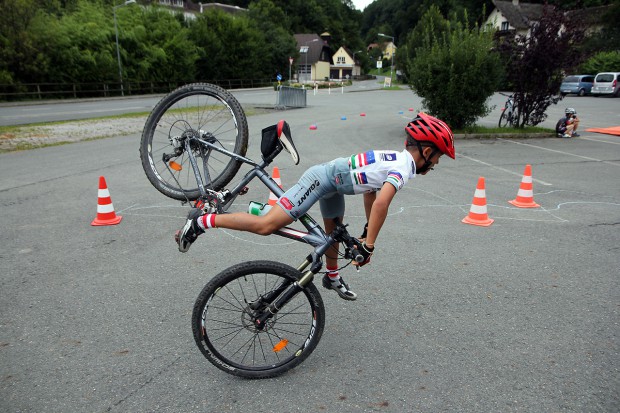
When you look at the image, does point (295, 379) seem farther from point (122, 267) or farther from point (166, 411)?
point (122, 267)

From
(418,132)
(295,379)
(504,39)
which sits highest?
(504,39)

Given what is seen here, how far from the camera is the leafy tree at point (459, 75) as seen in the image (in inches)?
596

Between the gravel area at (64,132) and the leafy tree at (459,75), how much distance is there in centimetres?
1075

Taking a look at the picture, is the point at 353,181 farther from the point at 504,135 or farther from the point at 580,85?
the point at 580,85

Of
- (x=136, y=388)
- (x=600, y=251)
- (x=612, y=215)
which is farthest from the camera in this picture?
(x=612, y=215)

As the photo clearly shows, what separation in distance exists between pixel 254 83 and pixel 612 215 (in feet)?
192

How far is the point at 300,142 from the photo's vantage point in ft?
46.9

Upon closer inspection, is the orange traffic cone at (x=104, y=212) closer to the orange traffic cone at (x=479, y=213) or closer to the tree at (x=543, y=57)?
the orange traffic cone at (x=479, y=213)

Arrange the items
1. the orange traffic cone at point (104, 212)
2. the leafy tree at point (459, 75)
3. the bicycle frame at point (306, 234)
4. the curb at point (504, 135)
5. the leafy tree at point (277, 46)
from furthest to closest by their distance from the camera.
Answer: the leafy tree at point (277, 46)
the curb at point (504, 135)
the leafy tree at point (459, 75)
the orange traffic cone at point (104, 212)
the bicycle frame at point (306, 234)

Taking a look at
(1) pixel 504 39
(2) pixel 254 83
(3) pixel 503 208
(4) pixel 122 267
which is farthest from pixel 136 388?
(2) pixel 254 83

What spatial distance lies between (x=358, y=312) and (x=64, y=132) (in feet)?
51.1

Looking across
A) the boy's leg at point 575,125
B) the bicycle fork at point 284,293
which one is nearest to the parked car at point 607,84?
the boy's leg at point 575,125

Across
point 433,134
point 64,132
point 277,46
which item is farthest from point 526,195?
point 277,46

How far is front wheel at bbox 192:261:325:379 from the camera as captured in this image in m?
3.11
